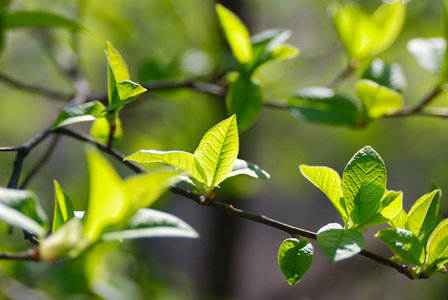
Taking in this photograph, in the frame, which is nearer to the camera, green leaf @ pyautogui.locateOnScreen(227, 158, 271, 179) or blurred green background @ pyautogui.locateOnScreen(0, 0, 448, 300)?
green leaf @ pyautogui.locateOnScreen(227, 158, 271, 179)

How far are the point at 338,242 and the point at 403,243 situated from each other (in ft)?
0.22

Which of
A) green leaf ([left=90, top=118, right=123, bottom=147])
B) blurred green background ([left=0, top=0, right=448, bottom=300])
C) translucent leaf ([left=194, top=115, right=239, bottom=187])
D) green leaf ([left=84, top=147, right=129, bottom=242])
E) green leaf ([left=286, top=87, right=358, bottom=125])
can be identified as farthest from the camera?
blurred green background ([left=0, top=0, right=448, bottom=300])

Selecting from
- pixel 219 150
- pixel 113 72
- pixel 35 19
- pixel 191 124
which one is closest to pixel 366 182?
pixel 219 150

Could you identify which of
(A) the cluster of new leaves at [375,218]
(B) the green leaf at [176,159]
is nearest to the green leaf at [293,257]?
(A) the cluster of new leaves at [375,218]

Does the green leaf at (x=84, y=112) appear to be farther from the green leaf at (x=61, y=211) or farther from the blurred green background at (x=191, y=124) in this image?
the blurred green background at (x=191, y=124)

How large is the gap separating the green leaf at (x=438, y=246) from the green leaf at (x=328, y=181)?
0.26 ft

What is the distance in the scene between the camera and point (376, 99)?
61 centimetres

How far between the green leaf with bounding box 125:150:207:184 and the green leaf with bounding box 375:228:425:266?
168mm

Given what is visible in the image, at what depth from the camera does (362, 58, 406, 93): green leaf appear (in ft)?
2.17

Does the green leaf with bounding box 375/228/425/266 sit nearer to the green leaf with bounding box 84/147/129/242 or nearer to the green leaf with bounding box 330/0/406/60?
the green leaf with bounding box 84/147/129/242

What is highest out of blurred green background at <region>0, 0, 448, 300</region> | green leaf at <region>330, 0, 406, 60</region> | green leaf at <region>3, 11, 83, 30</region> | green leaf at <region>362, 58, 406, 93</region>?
green leaf at <region>330, 0, 406, 60</region>

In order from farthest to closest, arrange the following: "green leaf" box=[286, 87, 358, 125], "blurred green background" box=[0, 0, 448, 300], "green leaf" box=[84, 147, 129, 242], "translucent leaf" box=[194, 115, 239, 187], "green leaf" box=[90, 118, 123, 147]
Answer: "blurred green background" box=[0, 0, 448, 300] < "green leaf" box=[286, 87, 358, 125] < "green leaf" box=[90, 118, 123, 147] < "translucent leaf" box=[194, 115, 239, 187] < "green leaf" box=[84, 147, 129, 242]

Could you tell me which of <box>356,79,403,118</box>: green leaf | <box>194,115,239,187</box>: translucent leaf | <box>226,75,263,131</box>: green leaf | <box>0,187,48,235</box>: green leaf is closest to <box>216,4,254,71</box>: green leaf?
<box>226,75,263,131</box>: green leaf

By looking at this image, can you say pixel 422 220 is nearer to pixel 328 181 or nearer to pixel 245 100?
pixel 328 181
